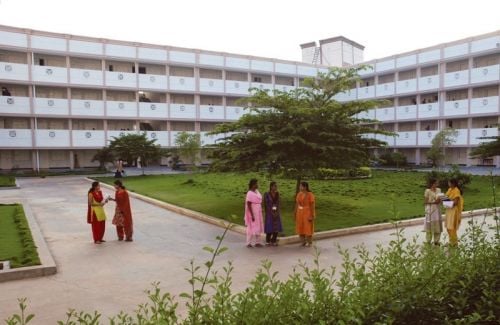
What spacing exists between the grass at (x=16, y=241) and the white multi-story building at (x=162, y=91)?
78.2ft

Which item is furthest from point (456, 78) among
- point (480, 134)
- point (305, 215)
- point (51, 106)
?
point (51, 106)

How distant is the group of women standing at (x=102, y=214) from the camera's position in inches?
407

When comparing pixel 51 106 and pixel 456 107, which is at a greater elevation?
pixel 51 106

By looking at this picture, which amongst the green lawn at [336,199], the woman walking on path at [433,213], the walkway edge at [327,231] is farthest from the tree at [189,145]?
the woman walking on path at [433,213]

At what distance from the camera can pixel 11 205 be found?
16.3 metres

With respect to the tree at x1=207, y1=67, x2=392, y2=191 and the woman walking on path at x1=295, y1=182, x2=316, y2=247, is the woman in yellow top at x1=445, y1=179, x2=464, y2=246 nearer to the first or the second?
the woman walking on path at x1=295, y1=182, x2=316, y2=247

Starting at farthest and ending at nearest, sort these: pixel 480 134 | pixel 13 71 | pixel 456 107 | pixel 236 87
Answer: pixel 236 87 < pixel 456 107 < pixel 480 134 < pixel 13 71

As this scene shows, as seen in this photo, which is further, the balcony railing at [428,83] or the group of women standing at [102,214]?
the balcony railing at [428,83]

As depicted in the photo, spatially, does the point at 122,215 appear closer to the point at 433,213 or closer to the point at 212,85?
the point at 433,213

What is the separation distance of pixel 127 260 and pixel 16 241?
3.36 metres

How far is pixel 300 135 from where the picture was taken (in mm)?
13656

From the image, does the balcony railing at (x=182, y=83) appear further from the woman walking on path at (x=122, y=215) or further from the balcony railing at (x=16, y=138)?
the woman walking on path at (x=122, y=215)

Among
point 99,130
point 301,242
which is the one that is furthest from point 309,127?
point 99,130

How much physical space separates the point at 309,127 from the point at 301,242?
480 centimetres
